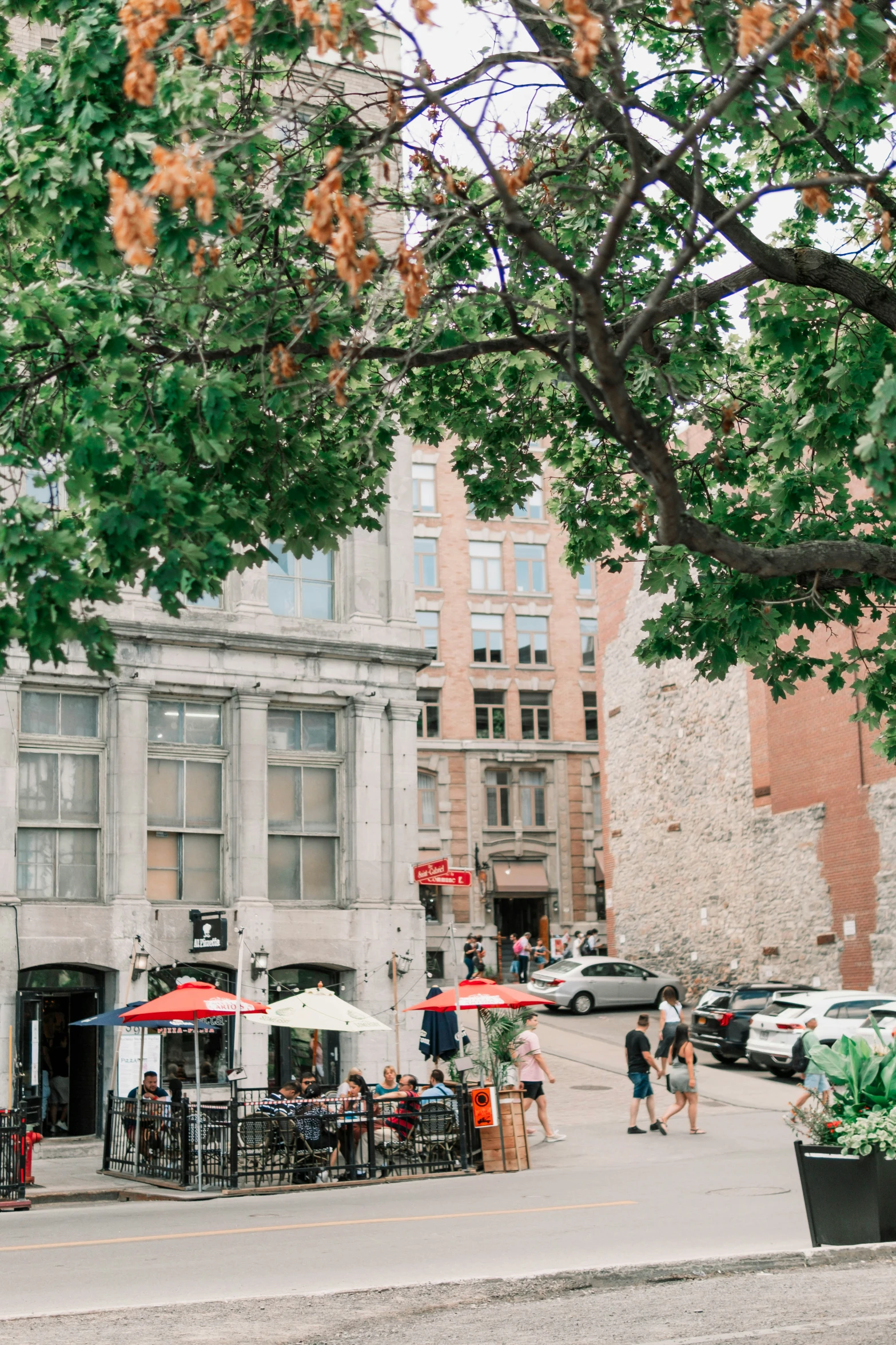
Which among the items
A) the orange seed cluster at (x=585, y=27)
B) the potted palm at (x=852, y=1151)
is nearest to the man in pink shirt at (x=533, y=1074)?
the potted palm at (x=852, y=1151)

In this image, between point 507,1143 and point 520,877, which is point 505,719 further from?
point 507,1143

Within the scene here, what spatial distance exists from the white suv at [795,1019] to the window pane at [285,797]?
960cm

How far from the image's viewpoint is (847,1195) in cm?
1011

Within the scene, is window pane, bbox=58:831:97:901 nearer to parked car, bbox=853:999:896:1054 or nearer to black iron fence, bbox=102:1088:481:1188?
black iron fence, bbox=102:1088:481:1188

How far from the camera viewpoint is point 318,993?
69.1 feet

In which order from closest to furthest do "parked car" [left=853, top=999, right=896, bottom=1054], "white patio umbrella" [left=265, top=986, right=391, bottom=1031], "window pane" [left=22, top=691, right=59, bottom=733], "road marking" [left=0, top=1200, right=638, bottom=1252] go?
"road marking" [left=0, top=1200, right=638, bottom=1252] < "white patio umbrella" [left=265, top=986, right=391, bottom=1031] < "window pane" [left=22, top=691, right=59, bottom=733] < "parked car" [left=853, top=999, right=896, bottom=1054]

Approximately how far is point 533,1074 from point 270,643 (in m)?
9.36

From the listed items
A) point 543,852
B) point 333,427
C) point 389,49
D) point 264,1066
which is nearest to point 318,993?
point 264,1066

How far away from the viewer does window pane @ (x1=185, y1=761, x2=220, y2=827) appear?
26594 millimetres

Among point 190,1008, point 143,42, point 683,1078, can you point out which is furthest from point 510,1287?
point 683,1078

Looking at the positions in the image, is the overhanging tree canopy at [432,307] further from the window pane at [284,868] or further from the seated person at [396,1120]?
the window pane at [284,868]

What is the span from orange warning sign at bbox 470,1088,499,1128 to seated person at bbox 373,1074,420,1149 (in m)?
0.76

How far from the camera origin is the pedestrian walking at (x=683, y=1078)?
21266 millimetres

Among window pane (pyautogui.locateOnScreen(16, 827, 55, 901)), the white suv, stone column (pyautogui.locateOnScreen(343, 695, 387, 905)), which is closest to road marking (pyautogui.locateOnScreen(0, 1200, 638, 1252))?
window pane (pyautogui.locateOnScreen(16, 827, 55, 901))
